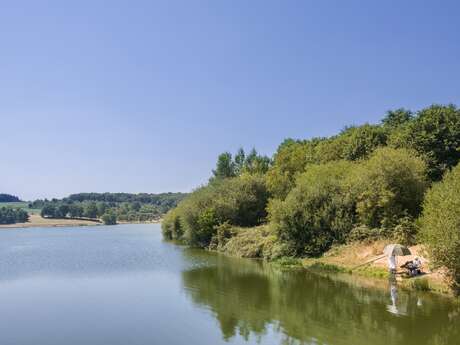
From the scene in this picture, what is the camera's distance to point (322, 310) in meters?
24.0

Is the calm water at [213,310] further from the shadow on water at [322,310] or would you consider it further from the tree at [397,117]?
the tree at [397,117]

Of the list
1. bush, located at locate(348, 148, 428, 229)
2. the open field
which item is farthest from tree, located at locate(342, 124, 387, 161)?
the open field

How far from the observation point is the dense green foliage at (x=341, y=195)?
128 ft

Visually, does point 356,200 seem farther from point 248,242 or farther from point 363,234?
point 248,242

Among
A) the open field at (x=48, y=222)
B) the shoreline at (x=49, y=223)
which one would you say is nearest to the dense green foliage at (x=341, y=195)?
the shoreline at (x=49, y=223)

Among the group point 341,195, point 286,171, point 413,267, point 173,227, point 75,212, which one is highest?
point 286,171

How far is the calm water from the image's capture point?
19.1m

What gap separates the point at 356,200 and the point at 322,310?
751 inches

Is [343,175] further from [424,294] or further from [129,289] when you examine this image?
[129,289]

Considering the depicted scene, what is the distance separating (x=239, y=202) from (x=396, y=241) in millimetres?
28797

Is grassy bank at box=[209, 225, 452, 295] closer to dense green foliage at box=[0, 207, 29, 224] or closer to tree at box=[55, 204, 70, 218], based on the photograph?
dense green foliage at box=[0, 207, 29, 224]

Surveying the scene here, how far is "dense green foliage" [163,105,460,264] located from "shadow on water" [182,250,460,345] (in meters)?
8.00

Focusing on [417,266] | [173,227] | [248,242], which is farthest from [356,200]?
[173,227]

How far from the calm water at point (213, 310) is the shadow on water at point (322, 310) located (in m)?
0.04
